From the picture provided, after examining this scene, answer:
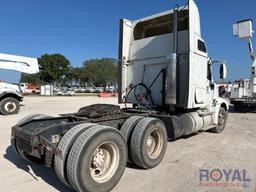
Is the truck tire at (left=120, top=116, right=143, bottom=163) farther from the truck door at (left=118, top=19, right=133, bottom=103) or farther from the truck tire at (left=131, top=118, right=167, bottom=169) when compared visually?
the truck door at (left=118, top=19, right=133, bottom=103)

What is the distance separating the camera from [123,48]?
25.1ft

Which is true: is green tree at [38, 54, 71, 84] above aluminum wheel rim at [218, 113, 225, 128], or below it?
above

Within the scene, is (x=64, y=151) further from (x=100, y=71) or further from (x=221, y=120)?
(x=100, y=71)

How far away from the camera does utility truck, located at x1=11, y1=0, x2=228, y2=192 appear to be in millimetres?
3774

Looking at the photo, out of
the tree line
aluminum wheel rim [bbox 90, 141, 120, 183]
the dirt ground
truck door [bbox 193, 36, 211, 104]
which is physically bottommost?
the dirt ground

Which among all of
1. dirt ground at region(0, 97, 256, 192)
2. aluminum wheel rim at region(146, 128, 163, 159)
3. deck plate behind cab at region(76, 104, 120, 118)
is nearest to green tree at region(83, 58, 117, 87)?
dirt ground at region(0, 97, 256, 192)

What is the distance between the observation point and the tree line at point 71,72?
225ft

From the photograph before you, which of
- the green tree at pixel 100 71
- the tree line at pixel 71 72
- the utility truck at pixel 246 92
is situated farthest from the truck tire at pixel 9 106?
the green tree at pixel 100 71

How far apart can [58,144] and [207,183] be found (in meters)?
2.59

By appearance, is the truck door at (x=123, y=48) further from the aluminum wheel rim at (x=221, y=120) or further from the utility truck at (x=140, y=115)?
the aluminum wheel rim at (x=221, y=120)

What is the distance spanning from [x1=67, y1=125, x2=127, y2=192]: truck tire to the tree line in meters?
67.2

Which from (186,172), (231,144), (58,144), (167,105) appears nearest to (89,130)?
(58,144)

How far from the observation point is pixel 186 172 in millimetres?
4797

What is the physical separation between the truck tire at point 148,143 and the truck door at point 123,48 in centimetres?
275
